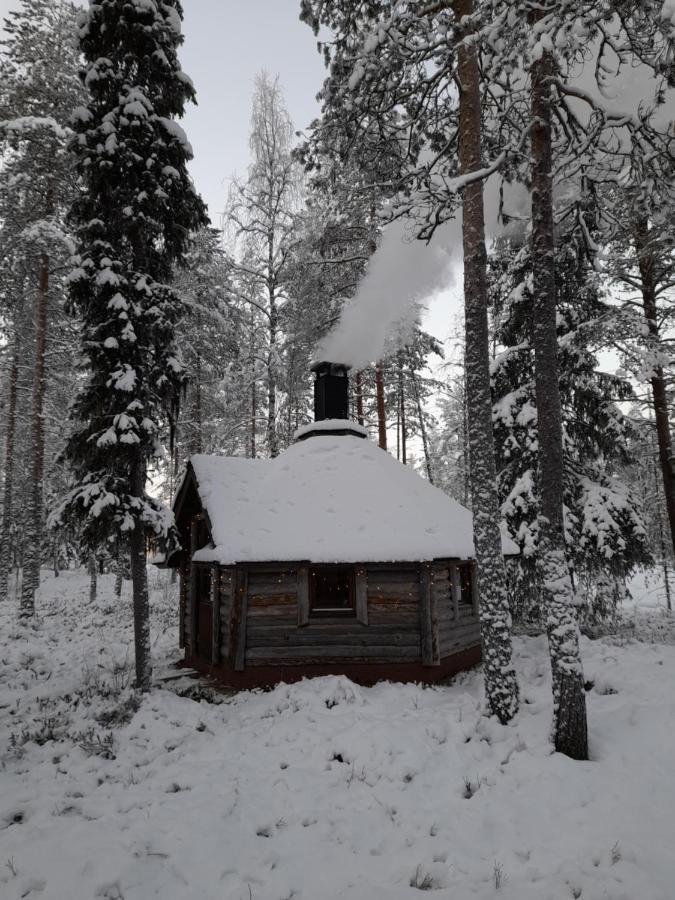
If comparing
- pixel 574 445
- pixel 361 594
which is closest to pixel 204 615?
pixel 361 594

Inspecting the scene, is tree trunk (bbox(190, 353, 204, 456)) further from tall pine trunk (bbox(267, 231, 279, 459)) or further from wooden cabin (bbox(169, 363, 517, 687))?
wooden cabin (bbox(169, 363, 517, 687))

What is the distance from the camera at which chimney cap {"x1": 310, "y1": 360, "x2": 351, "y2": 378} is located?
1201 cm

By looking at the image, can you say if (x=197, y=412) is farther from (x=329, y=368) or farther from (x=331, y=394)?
(x=329, y=368)

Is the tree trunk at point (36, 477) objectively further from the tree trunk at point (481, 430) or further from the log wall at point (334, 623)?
the tree trunk at point (481, 430)

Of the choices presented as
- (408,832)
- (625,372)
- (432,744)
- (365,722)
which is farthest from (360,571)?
(625,372)

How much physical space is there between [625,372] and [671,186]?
4.54 metres

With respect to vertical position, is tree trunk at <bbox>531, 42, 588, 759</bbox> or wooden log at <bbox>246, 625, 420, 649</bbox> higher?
tree trunk at <bbox>531, 42, 588, 759</bbox>

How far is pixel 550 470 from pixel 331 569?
5.09 meters

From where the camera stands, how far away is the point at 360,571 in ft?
30.3

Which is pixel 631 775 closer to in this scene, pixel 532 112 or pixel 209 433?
pixel 532 112

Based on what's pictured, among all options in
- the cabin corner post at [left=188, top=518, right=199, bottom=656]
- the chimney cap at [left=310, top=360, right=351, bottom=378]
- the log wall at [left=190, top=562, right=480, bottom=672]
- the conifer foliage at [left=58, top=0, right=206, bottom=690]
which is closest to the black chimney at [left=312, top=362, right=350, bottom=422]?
the chimney cap at [left=310, top=360, right=351, bottom=378]

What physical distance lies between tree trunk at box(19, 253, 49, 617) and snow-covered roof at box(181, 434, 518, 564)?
5300 mm

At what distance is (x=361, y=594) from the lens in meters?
9.23

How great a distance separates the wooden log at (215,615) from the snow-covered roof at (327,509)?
48 cm
